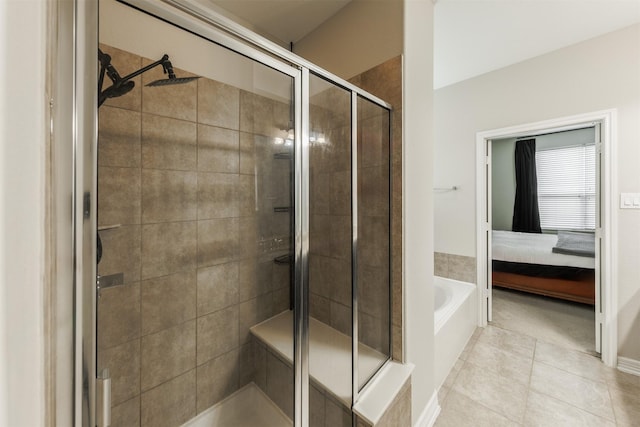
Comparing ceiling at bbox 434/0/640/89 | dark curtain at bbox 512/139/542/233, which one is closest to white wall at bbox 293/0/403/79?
ceiling at bbox 434/0/640/89

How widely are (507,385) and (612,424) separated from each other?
0.46m

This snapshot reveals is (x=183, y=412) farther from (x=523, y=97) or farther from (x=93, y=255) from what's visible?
(x=523, y=97)

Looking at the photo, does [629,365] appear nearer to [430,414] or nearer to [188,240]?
[430,414]

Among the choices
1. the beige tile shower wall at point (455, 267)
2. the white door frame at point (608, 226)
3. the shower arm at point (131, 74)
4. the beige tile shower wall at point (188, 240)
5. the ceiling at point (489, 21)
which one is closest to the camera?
the shower arm at point (131, 74)

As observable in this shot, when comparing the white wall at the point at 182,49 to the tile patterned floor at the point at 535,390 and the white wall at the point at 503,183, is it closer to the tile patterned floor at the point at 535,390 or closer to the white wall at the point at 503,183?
the tile patterned floor at the point at 535,390

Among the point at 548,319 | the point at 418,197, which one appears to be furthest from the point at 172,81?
the point at 548,319

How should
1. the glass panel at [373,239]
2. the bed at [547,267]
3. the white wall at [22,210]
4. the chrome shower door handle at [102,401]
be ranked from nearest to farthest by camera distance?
the white wall at [22,210] < the chrome shower door handle at [102,401] < the glass panel at [373,239] < the bed at [547,267]

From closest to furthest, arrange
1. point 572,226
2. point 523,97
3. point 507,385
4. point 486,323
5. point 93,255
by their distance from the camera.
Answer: point 93,255 → point 507,385 → point 523,97 → point 486,323 → point 572,226

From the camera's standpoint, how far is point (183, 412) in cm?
129

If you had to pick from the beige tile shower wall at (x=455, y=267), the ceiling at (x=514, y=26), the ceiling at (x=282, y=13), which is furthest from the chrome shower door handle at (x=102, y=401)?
the beige tile shower wall at (x=455, y=267)

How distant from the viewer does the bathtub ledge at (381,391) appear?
40.1 inches

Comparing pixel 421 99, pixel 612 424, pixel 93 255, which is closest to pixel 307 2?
pixel 421 99

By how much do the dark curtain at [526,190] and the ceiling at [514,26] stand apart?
3.03 m

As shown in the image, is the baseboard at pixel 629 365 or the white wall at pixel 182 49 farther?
the baseboard at pixel 629 365
